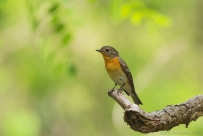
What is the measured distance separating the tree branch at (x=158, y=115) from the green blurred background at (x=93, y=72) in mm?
3051

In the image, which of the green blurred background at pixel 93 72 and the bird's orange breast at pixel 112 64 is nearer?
the bird's orange breast at pixel 112 64

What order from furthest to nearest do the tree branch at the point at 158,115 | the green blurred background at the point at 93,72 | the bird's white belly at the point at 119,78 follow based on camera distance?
the green blurred background at the point at 93,72 < the bird's white belly at the point at 119,78 < the tree branch at the point at 158,115

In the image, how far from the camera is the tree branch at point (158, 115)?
292 cm

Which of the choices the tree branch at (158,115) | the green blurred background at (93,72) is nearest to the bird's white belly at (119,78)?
the green blurred background at (93,72)

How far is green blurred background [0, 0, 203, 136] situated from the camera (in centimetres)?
689

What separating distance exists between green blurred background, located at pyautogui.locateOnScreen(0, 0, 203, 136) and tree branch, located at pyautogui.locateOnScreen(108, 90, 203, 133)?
3.05 metres

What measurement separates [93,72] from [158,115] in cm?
521

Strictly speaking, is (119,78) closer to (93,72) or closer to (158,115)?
(158,115)

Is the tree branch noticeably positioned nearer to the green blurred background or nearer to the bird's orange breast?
the bird's orange breast

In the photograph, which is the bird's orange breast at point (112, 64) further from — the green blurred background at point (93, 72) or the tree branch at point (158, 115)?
the tree branch at point (158, 115)

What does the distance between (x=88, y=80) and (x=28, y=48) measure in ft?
4.63

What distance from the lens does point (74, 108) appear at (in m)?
8.20

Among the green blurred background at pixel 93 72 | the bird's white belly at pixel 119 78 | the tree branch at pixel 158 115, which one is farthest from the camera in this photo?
the green blurred background at pixel 93 72

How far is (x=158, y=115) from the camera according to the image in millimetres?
3072
